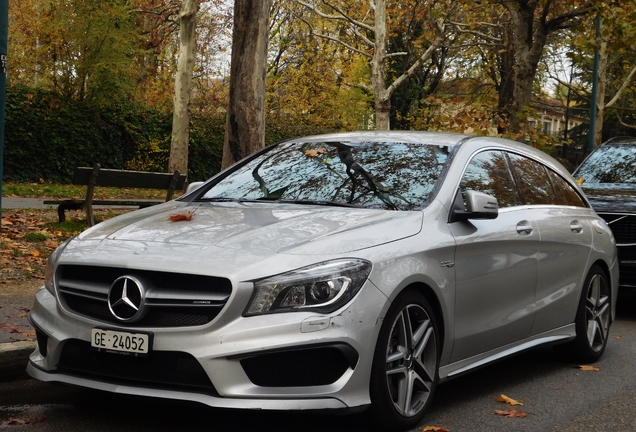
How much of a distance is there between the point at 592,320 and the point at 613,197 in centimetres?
322

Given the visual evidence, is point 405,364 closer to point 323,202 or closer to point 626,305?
point 323,202

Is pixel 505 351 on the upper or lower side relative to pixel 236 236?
lower

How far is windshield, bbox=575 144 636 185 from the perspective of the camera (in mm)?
11367

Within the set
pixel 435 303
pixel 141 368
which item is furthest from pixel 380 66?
pixel 141 368

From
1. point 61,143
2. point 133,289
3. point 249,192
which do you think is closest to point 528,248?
point 249,192

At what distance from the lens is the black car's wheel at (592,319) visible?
23.9ft

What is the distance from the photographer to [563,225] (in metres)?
7.02

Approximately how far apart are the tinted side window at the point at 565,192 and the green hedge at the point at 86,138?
856 inches

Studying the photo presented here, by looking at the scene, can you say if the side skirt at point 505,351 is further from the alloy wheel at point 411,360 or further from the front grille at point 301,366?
the front grille at point 301,366

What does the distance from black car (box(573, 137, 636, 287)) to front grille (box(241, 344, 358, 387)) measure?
6.08 meters

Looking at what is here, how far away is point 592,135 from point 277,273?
87.1ft

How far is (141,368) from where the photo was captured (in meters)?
4.61

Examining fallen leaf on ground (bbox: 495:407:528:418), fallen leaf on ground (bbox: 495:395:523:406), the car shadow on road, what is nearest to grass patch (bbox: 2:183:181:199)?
the car shadow on road

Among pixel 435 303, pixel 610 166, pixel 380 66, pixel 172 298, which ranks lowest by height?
pixel 435 303
